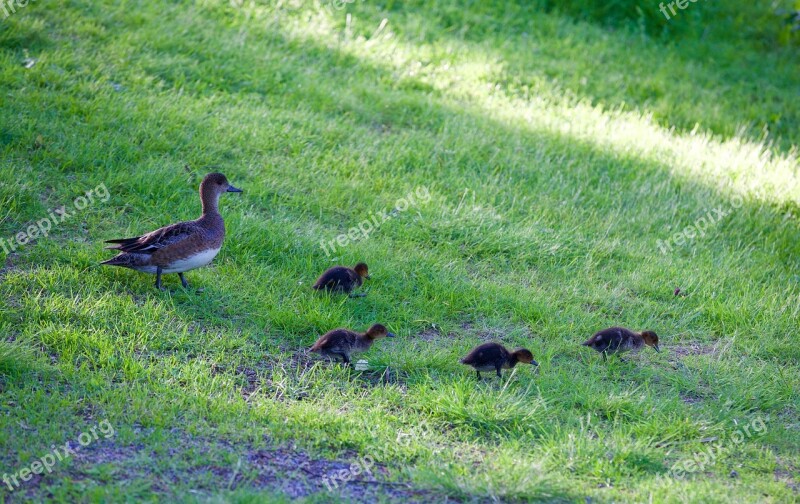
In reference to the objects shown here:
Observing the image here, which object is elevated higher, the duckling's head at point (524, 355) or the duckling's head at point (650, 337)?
the duckling's head at point (650, 337)

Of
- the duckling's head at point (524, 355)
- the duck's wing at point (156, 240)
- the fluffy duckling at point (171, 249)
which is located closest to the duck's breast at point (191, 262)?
the fluffy duckling at point (171, 249)

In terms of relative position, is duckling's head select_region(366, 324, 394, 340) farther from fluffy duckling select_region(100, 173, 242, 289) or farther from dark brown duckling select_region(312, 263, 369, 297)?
fluffy duckling select_region(100, 173, 242, 289)

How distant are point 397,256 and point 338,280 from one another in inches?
38.1

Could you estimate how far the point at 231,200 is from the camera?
7.64 meters

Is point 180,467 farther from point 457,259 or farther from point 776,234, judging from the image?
point 776,234

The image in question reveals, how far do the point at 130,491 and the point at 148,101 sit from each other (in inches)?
211

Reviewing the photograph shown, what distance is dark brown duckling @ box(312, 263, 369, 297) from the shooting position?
627 cm

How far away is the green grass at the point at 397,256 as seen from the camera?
4848mm

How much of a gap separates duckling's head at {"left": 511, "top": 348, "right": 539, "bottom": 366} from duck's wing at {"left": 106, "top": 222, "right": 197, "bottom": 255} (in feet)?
8.42

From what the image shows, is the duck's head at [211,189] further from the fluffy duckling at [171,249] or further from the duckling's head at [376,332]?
the duckling's head at [376,332]

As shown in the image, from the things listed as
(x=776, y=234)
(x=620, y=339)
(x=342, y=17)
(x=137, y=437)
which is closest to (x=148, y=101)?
(x=342, y=17)

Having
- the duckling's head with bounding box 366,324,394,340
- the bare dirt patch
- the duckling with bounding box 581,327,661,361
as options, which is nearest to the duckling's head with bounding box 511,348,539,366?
the duckling with bounding box 581,327,661,361

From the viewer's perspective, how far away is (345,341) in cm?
560

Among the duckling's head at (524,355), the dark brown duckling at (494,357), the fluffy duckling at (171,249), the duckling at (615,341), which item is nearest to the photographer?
the dark brown duckling at (494,357)
